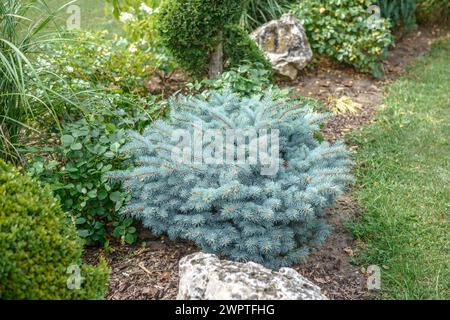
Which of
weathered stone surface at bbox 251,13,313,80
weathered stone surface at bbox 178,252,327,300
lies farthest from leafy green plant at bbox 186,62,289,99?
weathered stone surface at bbox 178,252,327,300

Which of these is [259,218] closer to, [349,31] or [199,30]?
[199,30]

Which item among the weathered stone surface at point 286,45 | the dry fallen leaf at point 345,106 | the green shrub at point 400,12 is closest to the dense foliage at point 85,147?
the weathered stone surface at point 286,45

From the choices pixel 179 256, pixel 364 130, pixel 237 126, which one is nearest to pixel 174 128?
pixel 237 126

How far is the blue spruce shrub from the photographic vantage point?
2.94 metres

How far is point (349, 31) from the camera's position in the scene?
5.91 meters

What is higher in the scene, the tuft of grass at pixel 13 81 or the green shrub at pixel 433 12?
the green shrub at pixel 433 12

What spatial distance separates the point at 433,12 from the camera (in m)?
7.42

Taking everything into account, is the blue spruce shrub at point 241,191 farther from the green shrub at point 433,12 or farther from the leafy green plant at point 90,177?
the green shrub at point 433,12

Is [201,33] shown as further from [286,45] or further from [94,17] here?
[94,17]

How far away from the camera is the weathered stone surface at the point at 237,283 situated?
2.39m

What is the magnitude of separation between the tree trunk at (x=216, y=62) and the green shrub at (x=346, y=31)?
129cm

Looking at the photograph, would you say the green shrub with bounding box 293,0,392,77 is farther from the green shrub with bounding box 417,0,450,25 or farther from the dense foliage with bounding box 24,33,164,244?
the dense foliage with bounding box 24,33,164,244

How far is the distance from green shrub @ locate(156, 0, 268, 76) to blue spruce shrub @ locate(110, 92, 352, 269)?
5.17 ft

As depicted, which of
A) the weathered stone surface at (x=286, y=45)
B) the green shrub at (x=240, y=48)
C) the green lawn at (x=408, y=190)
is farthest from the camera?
the weathered stone surface at (x=286, y=45)
